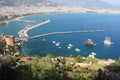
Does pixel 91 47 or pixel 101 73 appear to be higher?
pixel 101 73

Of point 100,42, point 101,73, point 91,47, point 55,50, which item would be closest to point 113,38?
point 100,42

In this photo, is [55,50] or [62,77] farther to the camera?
[55,50]

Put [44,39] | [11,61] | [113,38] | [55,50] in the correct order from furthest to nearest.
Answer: [113,38]
[44,39]
[55,50]
[11,61]

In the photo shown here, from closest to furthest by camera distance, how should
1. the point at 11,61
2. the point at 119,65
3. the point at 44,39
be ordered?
the point at 11,61 → the point at 119,65 → the point at 44,39

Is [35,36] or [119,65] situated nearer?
[119,65]

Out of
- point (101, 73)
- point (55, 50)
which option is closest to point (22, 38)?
point (55, 50)

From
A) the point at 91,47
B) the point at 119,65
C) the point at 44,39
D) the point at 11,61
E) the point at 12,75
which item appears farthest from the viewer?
the point at 44,39

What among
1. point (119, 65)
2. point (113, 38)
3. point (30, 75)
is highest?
point (30, 75)

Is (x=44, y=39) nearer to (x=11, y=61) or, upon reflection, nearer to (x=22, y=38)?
(x=22, y=38)

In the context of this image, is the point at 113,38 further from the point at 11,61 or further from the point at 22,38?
the point at 11,61
